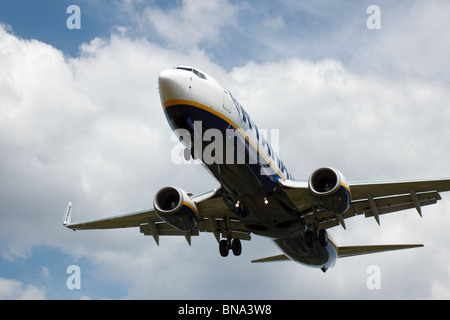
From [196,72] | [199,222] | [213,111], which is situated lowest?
[199,222]

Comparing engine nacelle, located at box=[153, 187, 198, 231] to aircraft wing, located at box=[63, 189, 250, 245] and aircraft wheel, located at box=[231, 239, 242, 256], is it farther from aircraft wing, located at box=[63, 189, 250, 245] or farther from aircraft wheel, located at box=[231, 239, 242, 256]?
aircraft wheel, located at box=[231, 239, 242, 256]

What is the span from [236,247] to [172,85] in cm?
1050

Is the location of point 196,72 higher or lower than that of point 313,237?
higher

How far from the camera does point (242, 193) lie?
69.9 ft

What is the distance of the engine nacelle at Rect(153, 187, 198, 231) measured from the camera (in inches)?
894

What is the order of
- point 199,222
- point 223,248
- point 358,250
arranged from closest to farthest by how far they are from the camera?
1. point 223,248
2. point 199,222
3. point 358,250

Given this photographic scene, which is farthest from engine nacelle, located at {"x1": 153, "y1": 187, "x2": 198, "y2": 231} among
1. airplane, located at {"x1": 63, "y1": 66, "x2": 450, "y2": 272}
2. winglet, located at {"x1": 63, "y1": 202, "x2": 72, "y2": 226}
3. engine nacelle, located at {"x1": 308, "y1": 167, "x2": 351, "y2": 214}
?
winglet, located at {"x1": 63, "y1": 202, "x2": 72, "y2": 226}

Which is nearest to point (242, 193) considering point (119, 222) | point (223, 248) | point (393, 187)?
point (223, 248)

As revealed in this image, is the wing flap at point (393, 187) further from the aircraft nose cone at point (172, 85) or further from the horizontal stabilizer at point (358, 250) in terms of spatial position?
the aircraft nose cone at point (172, 85)

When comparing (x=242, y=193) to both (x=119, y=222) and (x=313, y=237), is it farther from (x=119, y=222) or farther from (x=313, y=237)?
(x=119, y=222)

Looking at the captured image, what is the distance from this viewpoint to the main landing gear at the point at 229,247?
25.0 m
